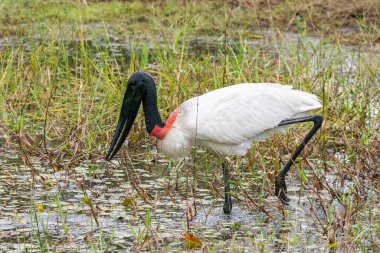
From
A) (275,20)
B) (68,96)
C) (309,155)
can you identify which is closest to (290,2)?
(275,20)

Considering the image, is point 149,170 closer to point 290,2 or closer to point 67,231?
point 67,231

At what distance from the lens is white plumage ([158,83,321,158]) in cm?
626

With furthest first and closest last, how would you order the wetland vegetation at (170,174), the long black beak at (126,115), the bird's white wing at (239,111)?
→ the long black beak at (126,115) → the bird's white wing at (239,111) → the wetland vegetation at (170,174)

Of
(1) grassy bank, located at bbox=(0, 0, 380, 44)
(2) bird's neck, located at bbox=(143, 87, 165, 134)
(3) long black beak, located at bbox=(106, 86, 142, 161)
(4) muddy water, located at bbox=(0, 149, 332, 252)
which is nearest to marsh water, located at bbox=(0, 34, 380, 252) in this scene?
(4) muddy water, located at bbox=(0, 149, 332, 252)

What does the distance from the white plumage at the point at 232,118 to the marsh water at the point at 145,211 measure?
22 cm

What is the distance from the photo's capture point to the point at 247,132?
636 centimetres

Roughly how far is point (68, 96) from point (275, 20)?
13.2 ft

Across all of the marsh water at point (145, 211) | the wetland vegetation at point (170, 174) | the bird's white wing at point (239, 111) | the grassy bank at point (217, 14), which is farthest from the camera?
the grassy bank at point (217, 14)

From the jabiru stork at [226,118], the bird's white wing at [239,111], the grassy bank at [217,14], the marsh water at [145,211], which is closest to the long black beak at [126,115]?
the jabiru stork at [226,118]

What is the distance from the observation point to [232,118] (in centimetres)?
633

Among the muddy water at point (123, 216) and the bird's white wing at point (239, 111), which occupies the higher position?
Answer: the bird's white wing at point (239, 111)

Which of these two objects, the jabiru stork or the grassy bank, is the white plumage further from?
the grassy bank

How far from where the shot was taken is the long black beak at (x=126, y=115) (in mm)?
6586

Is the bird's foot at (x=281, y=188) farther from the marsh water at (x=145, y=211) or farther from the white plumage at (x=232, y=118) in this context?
the white plumage at (x=232, y=118)
